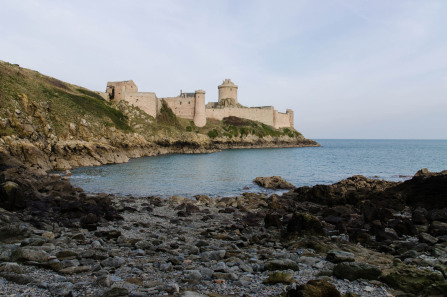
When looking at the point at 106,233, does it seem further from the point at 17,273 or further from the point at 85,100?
the point at 85,100

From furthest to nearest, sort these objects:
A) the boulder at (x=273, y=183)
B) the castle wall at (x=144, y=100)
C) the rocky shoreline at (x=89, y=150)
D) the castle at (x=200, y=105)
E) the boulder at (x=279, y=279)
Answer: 1. the castle at (x=200, y=105)
2. the castle wall at (x=144, y=100)
3. the rocky shoreline at (x=89, y=150)
4. the boulder at (x=273, y=183)
5. the boulder at (x=279, y=279)

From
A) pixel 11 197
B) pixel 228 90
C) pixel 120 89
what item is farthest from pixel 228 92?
pixel 11 197

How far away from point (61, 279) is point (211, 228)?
19.9 feet

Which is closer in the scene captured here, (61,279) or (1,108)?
(61,279)

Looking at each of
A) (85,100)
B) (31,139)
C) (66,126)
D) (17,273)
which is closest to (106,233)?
(17,273)

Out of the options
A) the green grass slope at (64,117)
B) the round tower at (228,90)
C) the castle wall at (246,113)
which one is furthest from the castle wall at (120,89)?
the round tower at (228,90)

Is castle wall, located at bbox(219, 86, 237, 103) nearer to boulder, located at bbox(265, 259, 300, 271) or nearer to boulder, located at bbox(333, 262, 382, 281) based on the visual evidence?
boulder, located at bbox(265, 259, 300, 271)

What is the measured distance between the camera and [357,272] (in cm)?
586

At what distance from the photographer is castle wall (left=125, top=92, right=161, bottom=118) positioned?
6919cm

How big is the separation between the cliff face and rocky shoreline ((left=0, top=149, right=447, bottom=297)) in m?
18.1

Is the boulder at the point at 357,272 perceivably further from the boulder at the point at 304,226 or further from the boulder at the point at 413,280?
the boulder at the point at 304,226

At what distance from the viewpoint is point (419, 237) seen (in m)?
9.05

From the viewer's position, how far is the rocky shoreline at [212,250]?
17.5 feet

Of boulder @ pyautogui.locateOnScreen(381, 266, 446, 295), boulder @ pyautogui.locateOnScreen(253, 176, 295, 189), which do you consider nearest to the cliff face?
boulder @ pyautogui.locateOnScreen(253, 176, 295, 189)
